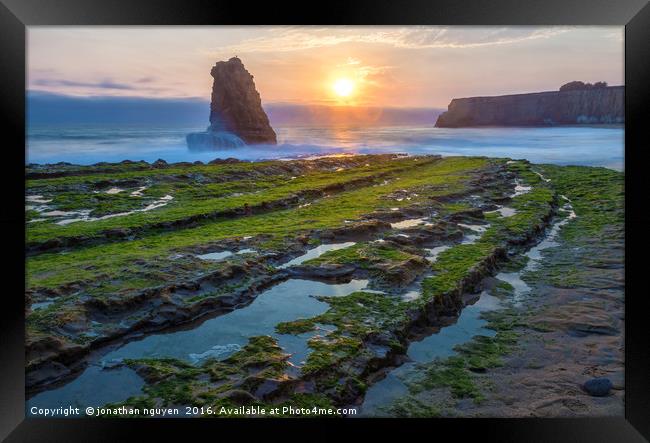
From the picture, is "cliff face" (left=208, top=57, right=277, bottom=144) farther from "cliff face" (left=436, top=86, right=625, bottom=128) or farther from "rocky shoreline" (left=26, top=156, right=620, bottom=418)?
"cliff face" (left=436, top=86, right=625, bottom=128)

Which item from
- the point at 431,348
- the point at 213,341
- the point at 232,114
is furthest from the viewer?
the point at 232,114

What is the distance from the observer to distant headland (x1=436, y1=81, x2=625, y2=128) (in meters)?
10.7


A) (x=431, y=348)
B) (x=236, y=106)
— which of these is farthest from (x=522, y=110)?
(x=236, y=106)

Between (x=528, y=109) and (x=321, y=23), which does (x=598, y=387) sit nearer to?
(x=321, y=23)

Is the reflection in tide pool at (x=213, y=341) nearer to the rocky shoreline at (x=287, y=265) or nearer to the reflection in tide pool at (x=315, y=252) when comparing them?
the rocky shoreline at (x=287, y=265)

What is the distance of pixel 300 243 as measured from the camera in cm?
1083

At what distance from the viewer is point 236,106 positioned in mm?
18938

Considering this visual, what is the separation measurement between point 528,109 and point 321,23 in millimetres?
7784

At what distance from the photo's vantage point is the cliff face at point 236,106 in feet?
52.6

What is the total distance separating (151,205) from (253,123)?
4716 millimetres

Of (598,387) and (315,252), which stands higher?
(315,252)

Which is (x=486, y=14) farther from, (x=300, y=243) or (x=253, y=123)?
(x=253, y=123)

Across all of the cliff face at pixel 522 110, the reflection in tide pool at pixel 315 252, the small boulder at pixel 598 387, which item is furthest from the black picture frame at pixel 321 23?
the cliff face at pixel 522 110
